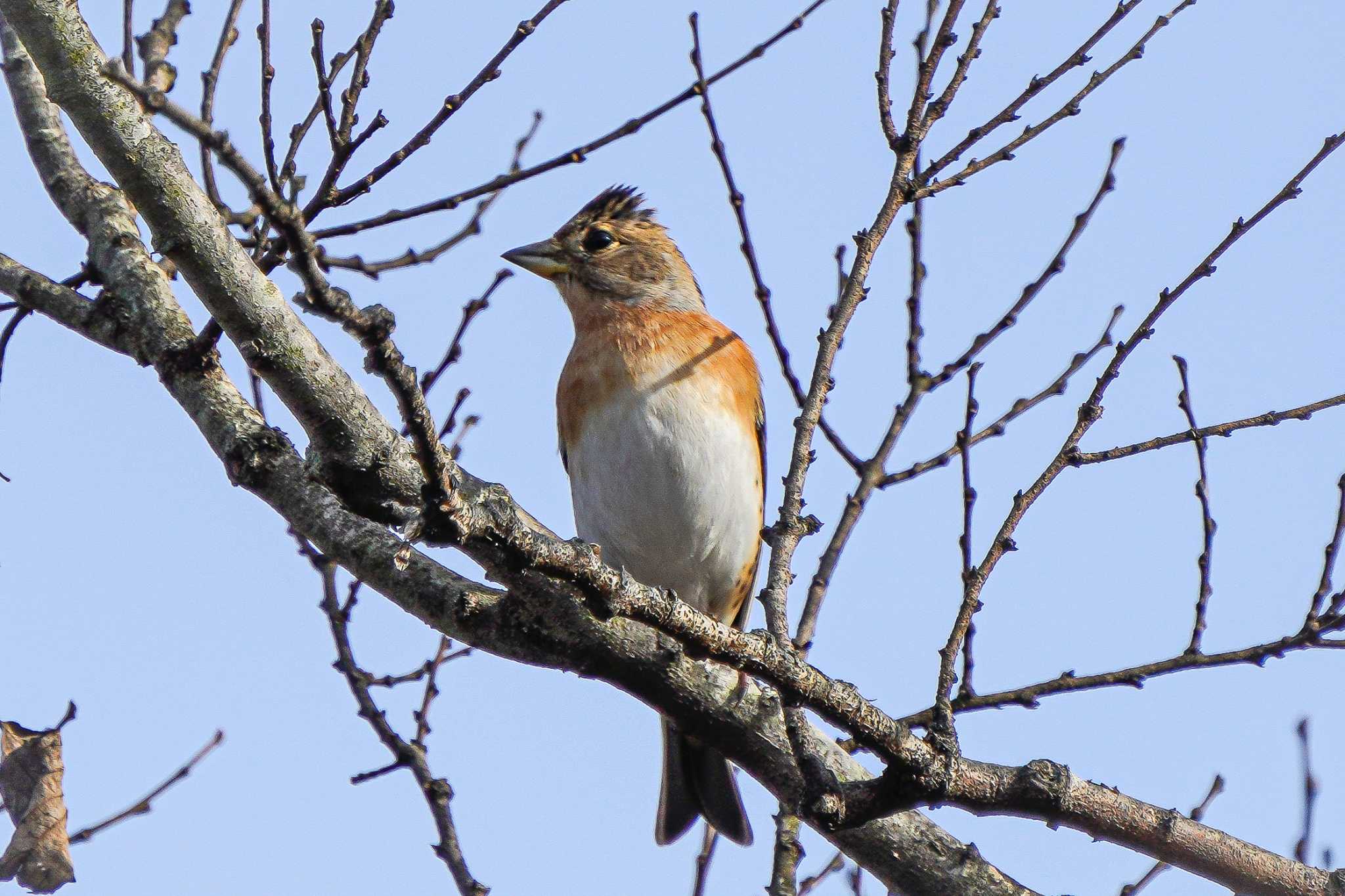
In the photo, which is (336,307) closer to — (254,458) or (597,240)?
(254,458)

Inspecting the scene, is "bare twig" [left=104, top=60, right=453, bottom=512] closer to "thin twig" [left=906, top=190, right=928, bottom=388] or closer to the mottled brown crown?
"thin twig" [left=906, top=190, right=928, bottom=388]

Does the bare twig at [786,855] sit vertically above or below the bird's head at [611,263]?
below

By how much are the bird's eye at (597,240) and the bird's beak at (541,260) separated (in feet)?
0.56

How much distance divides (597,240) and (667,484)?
2.06 m

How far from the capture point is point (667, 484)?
6.85 meters

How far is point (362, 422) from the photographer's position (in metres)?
3.93

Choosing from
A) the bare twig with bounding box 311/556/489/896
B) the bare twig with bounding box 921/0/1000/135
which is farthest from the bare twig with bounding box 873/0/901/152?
the bare twig with bounding box 311/556/489/896

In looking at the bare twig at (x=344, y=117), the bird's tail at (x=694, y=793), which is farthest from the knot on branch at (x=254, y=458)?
the bird's tail at (x=694, y=793)

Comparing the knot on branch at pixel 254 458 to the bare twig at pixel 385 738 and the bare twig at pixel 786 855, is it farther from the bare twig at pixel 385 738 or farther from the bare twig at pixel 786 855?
the bare twig at pixel 786 855

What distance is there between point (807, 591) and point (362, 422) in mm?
2098

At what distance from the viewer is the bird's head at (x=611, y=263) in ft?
26.0

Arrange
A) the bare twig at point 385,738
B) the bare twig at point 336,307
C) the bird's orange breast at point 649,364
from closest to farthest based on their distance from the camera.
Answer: the bare twig at point 336,307
the bare twig at point 385,738
the bird's orange breast at point 649,364

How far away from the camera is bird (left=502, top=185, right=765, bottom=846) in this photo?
22.3 ft

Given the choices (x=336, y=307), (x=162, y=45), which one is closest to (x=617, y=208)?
(x=162, y=45)
